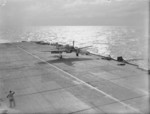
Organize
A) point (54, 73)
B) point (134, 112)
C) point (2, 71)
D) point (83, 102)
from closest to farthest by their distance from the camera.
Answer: point (134, 112) < point (83, 102) < point (54, 73) < point (2, 71)

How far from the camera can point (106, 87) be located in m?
24.2

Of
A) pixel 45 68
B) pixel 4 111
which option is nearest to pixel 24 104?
pixel 4 111

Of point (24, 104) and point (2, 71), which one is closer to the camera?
point (24, 104)

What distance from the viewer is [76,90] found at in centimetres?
2347

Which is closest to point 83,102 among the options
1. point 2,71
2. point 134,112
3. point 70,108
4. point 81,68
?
point 70,108

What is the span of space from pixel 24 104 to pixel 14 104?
102 cm

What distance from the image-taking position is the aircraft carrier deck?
18.2 meters

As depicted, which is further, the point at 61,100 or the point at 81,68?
the point at 81,68

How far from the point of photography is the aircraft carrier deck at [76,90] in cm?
1825

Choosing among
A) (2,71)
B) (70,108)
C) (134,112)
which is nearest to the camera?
(134,112)

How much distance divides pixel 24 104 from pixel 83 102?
6.33m

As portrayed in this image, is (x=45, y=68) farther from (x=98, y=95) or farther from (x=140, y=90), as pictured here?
(x=140, y=90)

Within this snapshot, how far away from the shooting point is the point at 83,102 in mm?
19672

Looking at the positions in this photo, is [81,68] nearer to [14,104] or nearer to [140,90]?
[140,90]
